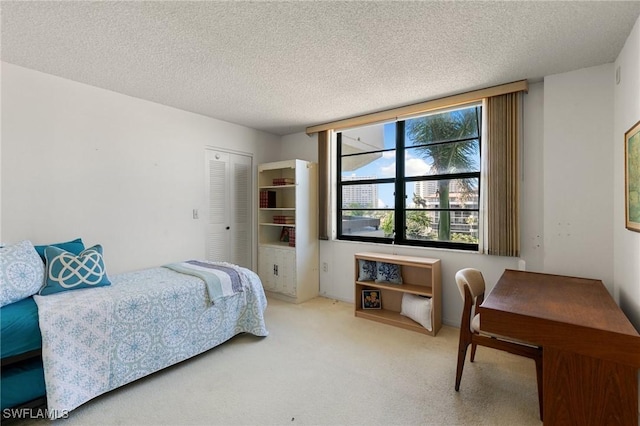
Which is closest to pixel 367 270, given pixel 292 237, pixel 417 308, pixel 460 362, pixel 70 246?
pixel 417 308

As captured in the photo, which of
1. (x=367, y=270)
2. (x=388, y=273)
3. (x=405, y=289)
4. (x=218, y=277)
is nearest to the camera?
(x=218, y=277)

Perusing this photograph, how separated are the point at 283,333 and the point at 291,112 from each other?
8.24 feet

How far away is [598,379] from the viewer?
1423 mm

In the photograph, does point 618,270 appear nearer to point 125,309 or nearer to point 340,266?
point 340,266

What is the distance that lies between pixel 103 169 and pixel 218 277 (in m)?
1.58

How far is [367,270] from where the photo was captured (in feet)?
11.9

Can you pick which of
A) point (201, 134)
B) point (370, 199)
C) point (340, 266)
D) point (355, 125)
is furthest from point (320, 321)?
point (201, 134)

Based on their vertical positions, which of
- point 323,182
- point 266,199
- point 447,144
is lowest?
point 266,199

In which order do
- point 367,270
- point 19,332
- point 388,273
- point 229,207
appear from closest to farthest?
1. point 19,332
2. point 388,273
3. point 367,270
4. point 229,207

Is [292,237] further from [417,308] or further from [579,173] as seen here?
[579,173]

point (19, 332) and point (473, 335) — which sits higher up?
point (19, 332)

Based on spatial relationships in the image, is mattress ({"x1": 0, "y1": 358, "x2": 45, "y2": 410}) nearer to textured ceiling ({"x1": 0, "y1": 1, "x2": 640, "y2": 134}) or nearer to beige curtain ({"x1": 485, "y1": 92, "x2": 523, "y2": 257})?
textured ceiling ({"x1": 0, "y1": 1, "x2": 640, "y2": 134})

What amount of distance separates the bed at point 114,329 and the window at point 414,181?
5.85ft

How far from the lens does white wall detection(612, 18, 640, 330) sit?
5.95 feet
